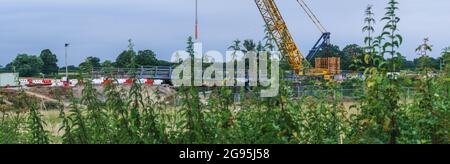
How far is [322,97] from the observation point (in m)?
6.35

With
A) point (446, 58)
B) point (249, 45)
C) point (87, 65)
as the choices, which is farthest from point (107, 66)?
point (446, 58)

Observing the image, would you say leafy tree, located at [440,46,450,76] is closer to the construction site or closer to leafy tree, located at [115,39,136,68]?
the construction site

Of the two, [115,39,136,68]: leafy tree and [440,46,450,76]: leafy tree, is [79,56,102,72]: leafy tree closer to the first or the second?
[115,39,136,68]: leafy tree

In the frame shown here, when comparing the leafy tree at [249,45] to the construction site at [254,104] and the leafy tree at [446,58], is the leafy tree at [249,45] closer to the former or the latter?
the construction site at [254,104]

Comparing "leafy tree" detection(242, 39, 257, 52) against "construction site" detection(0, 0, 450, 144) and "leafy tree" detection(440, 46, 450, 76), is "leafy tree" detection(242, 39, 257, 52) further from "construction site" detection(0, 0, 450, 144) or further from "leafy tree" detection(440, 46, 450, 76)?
"leafy tree" detection(440, 46, 450, 76)

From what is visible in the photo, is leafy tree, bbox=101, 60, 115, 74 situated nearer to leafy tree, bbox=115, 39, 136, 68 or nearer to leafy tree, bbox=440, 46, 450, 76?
leafy tree, bbox=115, 39, 136, 68

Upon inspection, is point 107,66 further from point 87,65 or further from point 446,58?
point 446,58

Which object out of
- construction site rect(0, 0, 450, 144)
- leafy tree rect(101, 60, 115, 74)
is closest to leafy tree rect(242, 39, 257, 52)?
construction site rect(0, 0, 450, 144)

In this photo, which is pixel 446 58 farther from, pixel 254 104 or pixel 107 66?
pixel 107 66

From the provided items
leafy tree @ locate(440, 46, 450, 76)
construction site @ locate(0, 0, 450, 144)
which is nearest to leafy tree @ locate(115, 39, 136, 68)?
construction site @ locate(0, 0, 450, 144)

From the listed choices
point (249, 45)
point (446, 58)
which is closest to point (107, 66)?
point (249, 45)

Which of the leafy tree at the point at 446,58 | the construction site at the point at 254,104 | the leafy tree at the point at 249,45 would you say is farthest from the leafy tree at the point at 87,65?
the leafy tree at the point at 446,58

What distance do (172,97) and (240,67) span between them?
2.84ft
